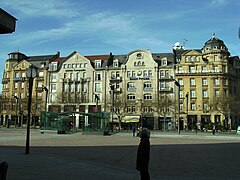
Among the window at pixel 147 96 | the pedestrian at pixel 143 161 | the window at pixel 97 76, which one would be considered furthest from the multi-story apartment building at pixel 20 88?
the pedestrian at pixel 143 161

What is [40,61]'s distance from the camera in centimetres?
7406

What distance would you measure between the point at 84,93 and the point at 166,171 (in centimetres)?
5673

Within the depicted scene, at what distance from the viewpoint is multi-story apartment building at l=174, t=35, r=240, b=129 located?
58719mm

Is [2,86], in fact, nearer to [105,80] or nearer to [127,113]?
[105,80]

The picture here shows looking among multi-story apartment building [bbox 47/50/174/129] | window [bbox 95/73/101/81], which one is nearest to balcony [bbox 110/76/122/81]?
multi-story apartment building [bbox 47/50/174/129]

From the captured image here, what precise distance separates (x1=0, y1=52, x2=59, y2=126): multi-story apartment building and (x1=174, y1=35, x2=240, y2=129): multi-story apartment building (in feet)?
105

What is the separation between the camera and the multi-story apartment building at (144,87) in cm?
5906

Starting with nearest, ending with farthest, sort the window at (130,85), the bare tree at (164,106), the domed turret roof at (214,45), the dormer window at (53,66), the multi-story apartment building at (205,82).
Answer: the bare tree at (164,106) → the multi-story apartment building at (205,82) → the domed turret roof at (214,45) → the window at (130,85) → the dormer window at (53,66)

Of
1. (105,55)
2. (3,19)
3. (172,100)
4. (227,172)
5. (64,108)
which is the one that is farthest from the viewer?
(105,55)

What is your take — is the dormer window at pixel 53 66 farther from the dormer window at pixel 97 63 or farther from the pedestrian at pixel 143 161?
the pedestrian at pixel 143 161

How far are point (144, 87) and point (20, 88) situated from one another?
A: 31.4 m

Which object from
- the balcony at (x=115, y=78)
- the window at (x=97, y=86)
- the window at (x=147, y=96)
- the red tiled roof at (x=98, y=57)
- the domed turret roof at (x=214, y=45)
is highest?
the domed turret roof at (x=214, y=45)

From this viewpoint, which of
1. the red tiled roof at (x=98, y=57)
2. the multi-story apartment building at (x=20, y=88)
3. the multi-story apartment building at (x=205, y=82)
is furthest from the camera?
the red tiled roof at (x=98, y=57)

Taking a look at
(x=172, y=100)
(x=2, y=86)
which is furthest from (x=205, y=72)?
(x=2, y=86)
